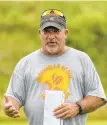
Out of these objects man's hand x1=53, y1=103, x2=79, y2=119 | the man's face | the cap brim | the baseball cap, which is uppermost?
the baseball cap

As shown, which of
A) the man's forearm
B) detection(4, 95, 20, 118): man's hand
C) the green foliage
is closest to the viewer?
detection(4, 95, 20, 118): man's hand

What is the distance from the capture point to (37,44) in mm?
15586

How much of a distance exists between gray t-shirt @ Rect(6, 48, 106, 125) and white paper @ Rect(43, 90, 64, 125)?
0.04 m

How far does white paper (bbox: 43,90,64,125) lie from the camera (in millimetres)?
4348

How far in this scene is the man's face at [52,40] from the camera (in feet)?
14.5

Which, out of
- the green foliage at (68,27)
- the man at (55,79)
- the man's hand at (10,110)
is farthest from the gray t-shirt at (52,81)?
the green foliage at (68,27)

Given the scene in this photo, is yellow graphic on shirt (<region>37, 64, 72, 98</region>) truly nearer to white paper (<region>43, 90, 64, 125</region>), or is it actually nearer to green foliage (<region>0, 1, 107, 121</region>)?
white paper (<region>43, 90, 64, 125</region>)

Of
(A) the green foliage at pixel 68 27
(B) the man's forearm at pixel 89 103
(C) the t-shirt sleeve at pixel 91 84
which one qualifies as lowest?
(B) the man's forearm at pixel 89 103

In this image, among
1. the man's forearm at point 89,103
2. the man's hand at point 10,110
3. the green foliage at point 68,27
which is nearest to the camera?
the man's hand at point 10,110

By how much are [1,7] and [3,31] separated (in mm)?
752

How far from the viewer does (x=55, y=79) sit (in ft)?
14.7

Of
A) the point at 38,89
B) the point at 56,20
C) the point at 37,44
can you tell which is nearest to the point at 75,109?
the point at 38,89

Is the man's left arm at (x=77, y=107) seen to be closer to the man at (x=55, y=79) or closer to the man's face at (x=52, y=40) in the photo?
the man at (x=55, y=79)

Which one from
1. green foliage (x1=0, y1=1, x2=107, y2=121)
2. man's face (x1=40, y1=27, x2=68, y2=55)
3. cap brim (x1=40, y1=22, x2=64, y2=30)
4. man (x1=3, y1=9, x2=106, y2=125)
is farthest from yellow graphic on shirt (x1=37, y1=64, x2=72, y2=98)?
green foliage (x1=0, y1=1, x2=107, y2=121)
